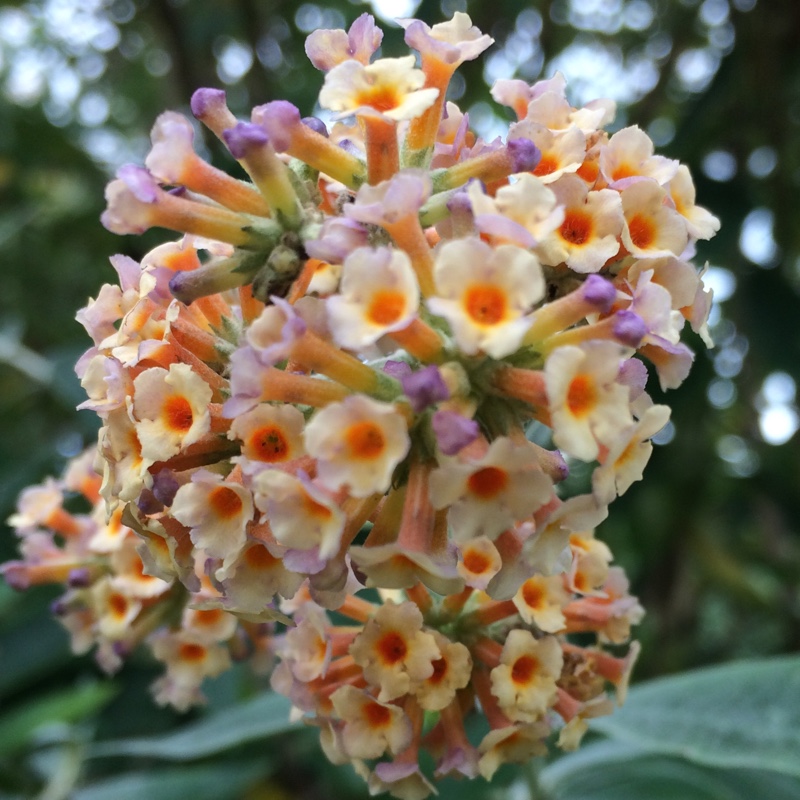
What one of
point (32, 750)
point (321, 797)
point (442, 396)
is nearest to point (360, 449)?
point (442, 396)

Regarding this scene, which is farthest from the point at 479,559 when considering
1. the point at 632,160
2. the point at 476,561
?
the point at 632,160

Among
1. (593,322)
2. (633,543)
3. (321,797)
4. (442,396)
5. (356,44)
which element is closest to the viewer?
(442,396)

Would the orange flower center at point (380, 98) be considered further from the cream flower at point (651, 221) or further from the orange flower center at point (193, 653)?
the orange flower center at point (193, 653)

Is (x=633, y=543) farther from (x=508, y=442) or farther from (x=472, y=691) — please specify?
(x=508, y=442)

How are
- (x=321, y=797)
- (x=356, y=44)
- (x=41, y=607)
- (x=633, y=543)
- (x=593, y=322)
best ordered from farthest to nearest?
(x=633, y=543)
(x=321, y=797)
(x=41, y=607)
(x=356, y=44)
(x=593, y=322)

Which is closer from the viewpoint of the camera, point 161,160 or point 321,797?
point 161,160

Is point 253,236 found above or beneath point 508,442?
above

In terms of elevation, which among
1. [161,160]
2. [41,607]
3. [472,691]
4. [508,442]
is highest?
[161,160]

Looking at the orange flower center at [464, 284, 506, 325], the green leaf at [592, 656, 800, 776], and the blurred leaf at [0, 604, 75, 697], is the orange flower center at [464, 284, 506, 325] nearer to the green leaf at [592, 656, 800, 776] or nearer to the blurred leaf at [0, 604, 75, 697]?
the green leaf at [592, 656, 800, 776]
